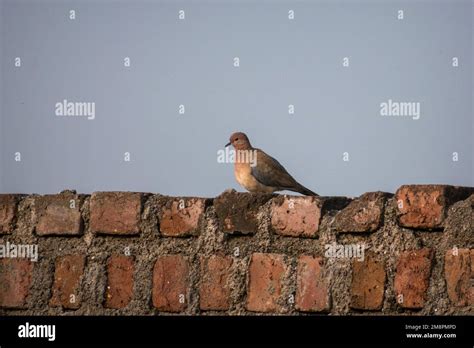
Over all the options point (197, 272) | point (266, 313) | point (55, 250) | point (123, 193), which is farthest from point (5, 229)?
point (266, 313)

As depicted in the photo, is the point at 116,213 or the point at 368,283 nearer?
the point at 368,283

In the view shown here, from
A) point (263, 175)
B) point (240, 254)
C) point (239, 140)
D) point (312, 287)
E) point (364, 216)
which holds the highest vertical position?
point (239, 140)

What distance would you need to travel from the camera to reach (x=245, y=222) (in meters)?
4.33

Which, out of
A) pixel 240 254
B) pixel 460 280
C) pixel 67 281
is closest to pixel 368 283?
pixel 460 280

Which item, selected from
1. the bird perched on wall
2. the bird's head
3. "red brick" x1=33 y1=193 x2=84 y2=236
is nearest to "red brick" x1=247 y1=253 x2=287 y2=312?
"red brick" x1=33 y1=193 x2=84 y2=236

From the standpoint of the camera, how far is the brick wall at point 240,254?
4086mm

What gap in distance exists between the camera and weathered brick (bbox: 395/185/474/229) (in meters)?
4.11

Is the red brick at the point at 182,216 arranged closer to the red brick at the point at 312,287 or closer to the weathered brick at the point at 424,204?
the red brick at the point at 312,287

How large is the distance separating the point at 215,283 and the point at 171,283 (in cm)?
19

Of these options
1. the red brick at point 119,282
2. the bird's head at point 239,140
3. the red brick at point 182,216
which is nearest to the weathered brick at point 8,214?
the red brick at point 119,282

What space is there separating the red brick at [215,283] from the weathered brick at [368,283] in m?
0.52

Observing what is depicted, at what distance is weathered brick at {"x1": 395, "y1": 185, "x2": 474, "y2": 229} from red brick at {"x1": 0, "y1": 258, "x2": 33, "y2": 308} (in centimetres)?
162

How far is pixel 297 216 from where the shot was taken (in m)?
4.28

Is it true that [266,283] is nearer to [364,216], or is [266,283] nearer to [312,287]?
[312,287]
